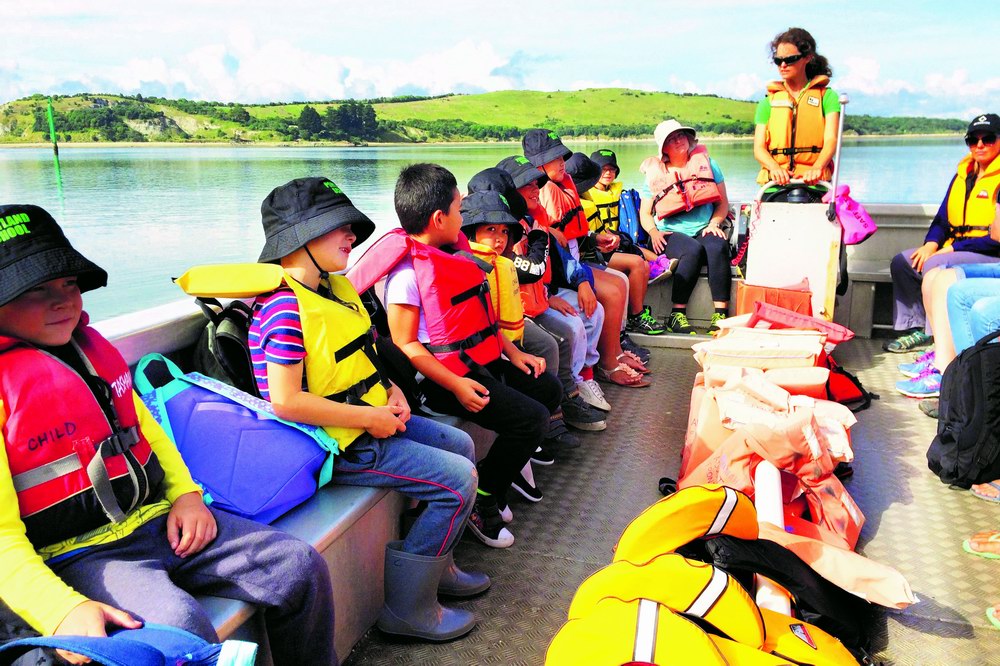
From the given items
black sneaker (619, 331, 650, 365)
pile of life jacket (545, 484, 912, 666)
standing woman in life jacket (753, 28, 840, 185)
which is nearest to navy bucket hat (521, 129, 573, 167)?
black sneaker (619, 331, 650, 365)

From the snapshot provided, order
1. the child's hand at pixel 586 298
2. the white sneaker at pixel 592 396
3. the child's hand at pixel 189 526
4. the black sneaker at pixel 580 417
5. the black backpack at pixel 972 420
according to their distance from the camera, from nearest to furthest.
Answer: the child's hand at pixel 189 526
the black backpack at pixel 972 420
the black sneaker at pixel 580 417
the white sneaker at pixel 592 396
the child's hand at pixel 586 298

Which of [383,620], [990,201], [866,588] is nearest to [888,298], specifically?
[990,201]

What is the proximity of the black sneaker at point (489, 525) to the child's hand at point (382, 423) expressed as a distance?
58 centimetres

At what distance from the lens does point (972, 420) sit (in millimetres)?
2768

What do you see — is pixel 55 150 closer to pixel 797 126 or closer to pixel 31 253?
pixel 31 253

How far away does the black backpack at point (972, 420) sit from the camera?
2.74m

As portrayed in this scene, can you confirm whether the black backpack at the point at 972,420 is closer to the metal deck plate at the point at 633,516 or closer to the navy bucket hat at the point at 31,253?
the metal deck plate at the point at 633,516

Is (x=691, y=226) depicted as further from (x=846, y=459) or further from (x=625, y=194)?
(x=846, y=459)

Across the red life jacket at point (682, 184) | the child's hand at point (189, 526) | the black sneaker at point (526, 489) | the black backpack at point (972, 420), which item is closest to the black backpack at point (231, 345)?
the child's hand at point (189, 526)

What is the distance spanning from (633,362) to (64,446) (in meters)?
3.23

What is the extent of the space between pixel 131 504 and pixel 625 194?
4.33 m

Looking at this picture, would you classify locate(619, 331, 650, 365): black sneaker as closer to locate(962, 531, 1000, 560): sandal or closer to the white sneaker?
the white sneaker

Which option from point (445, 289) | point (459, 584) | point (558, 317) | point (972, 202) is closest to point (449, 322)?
point (445, 289)

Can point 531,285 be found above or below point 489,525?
above
